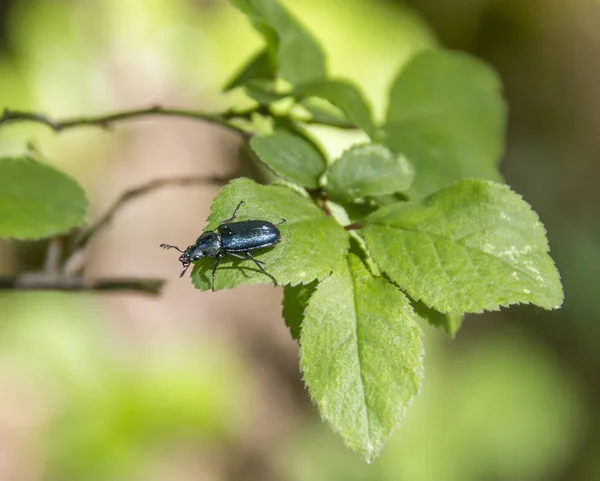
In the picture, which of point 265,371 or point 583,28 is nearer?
point 265,371

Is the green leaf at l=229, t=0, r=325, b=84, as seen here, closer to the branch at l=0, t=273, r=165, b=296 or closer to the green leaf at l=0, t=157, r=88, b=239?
the green leaf at l=0, t=157, r=88, b=239

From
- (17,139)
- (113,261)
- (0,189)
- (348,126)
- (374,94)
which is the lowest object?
(113,261)

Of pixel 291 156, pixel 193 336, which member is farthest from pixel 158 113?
pixel 193 336

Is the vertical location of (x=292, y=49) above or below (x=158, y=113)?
above

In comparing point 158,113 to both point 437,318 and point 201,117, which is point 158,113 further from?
point 437,318

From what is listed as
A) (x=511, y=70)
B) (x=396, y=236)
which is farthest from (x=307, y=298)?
(x=511, y=70)

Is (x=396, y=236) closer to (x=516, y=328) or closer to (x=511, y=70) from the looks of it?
(x=516, y=328)
